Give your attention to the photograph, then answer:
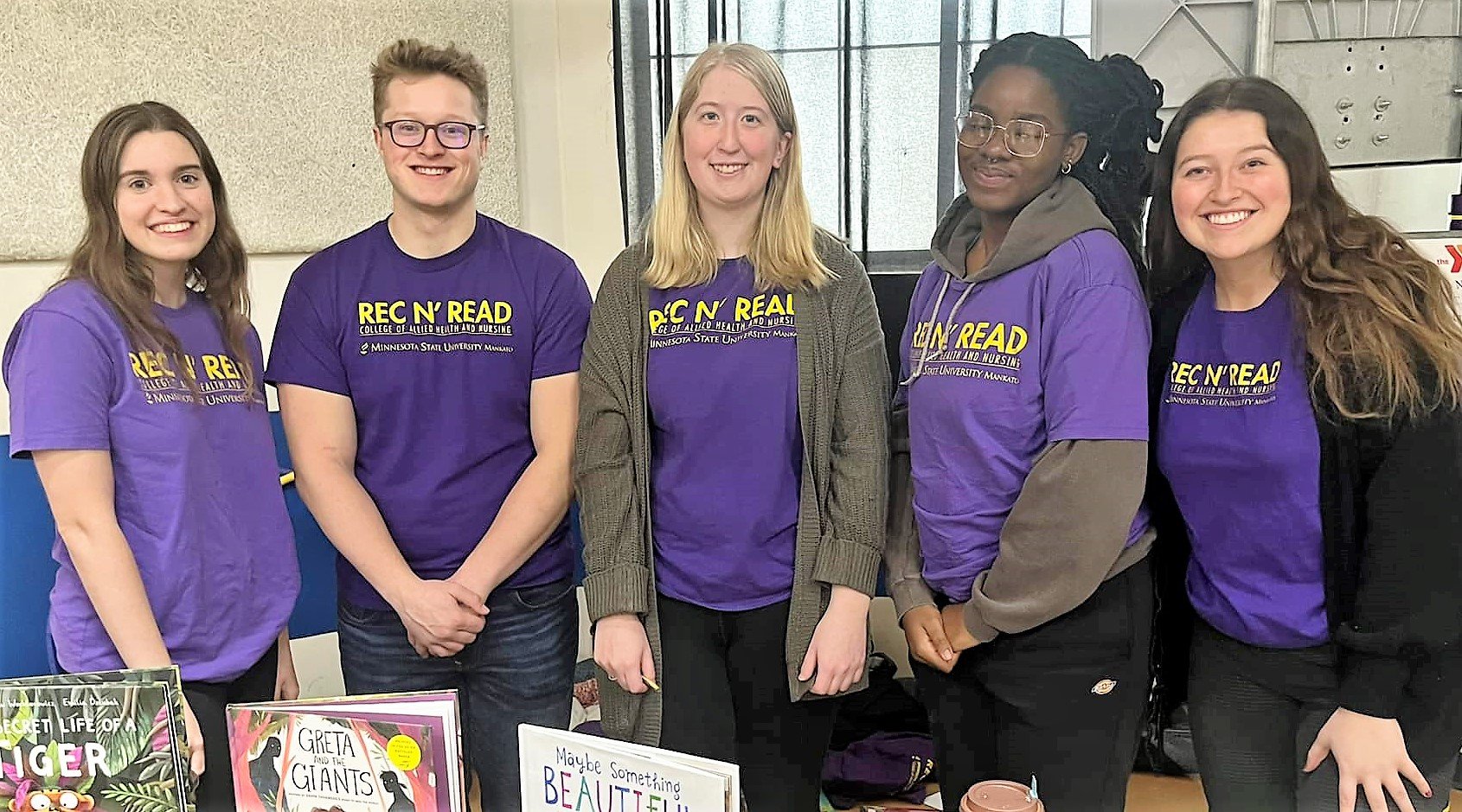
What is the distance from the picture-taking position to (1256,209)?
1205 mm

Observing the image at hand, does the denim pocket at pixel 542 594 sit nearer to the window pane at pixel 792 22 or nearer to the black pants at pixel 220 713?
the black pants at pixel 220 713

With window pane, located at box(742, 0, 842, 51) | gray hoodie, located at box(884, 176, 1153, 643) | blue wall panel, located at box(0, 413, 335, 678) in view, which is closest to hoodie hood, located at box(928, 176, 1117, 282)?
gray hoodie, located at box(884, 176, 1153, 643)

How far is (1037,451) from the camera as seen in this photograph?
4.19 ft

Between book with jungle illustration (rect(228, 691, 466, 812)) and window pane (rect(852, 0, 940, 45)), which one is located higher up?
window pane (rect(852, 0, 940, 45))

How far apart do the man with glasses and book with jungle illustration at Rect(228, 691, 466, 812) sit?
0.38 m

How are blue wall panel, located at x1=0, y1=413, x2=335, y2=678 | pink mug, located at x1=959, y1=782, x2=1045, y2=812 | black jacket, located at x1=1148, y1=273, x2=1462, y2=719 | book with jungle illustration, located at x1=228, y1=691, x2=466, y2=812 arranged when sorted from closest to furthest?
pink mug, located at x1=959, y1=782, x2=1045, y2=812 < book with jungle illustration, located at x1=228, y1=691, x2=466, y2=812 < black jacket, located at x1=1148, y1=273, x2=1462, y2=719 < blue wall panel, located at x1=0, y1=413, x2=335, y2=678

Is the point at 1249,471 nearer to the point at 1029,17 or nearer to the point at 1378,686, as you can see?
the point at 1378,686

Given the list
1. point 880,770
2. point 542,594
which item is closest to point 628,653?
point 542,594

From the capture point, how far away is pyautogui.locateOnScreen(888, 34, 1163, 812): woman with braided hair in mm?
1221

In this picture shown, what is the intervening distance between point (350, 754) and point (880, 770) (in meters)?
1.48

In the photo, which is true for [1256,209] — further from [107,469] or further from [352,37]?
[352,37]

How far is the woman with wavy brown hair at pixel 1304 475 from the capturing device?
3.66 ft

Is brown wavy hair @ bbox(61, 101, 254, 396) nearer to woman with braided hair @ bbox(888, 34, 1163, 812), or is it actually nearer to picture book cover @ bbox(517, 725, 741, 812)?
picture book cover @ bbox(517, 725, 741, 812)

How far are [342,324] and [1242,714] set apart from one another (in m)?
1.23
